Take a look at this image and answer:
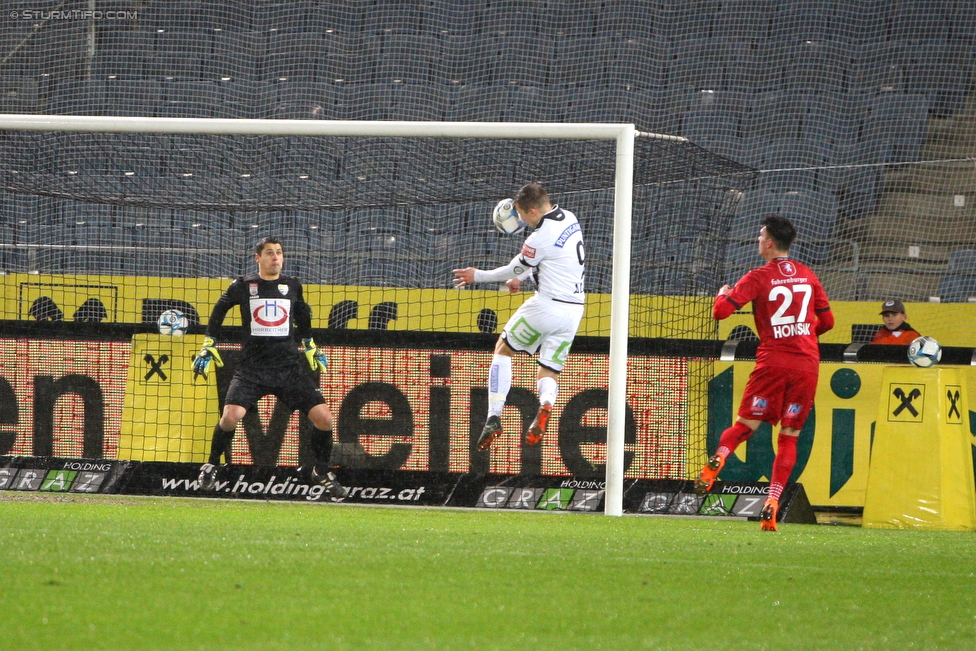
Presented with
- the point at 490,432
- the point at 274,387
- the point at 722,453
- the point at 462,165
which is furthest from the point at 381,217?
the point at 722,453

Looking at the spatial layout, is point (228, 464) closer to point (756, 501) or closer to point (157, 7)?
point (756, 501)

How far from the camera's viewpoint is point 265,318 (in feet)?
27.1

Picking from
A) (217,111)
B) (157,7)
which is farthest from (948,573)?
(157,7)

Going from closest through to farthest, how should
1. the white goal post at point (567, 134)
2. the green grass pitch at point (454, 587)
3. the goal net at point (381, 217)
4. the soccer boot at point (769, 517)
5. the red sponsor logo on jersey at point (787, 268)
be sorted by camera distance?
1. the green grass pitch at point (454, 587)
2. the soccer boot at point (769, 517)
3. the red sponsor logo on jersey at point (787, 268)
4. the white goal post at point (567, 134)
5. the goal net at point (381, 217)

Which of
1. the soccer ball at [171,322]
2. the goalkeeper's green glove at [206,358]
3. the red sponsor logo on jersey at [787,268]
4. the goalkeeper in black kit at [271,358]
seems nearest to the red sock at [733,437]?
the red sponsor logo on jersey at [787,268]

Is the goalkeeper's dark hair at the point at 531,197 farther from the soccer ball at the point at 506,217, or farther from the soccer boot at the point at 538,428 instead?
the soccer boot at the point at 538,428

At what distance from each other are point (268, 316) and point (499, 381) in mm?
1953

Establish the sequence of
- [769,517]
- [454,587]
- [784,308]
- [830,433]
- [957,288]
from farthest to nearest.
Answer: [957,288]
[830,433]
[784,308]
[769,517]
[454,587]

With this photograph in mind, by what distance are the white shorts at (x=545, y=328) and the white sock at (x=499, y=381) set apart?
4.6 inches

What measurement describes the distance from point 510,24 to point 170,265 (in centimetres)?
647

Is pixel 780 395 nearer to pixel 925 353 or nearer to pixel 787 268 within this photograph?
pixel 787 268

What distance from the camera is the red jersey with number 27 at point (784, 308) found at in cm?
699

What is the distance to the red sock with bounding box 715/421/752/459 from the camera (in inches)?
278

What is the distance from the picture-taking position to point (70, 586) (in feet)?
11.8
